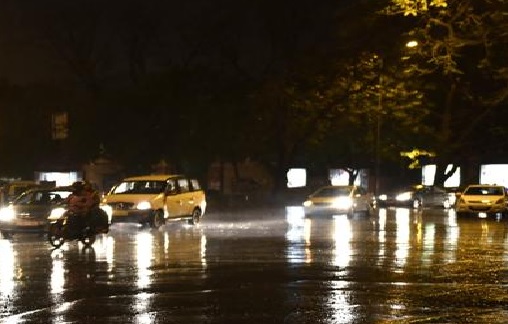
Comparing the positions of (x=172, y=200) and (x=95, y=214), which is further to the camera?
(x=172, y=200)

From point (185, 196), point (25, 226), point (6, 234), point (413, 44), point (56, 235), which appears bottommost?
point (6, 234)

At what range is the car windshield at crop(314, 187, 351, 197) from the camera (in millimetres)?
37441

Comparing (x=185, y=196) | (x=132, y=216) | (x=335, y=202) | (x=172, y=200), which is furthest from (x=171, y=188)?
(x=335, y=202)

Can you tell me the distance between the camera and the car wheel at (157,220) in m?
29.2

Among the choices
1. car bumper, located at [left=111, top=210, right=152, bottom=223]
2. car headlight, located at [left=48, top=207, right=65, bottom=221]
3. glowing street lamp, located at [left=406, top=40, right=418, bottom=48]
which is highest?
glowing street lamp, located at [left=406, top=40, right=418, bottom=48]

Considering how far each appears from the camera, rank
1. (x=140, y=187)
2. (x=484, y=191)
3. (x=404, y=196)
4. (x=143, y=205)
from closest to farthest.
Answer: (x=143, y=205) < (x=140, y=187) < (x=484, y=191) < (x=404, y=196)

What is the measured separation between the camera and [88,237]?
2275cm

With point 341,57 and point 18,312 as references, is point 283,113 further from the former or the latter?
point 18,312

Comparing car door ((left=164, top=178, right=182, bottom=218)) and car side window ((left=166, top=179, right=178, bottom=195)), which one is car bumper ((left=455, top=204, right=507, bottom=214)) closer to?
car door ((left=164, top=178, right=182, bottom=218))

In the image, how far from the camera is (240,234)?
2691cm

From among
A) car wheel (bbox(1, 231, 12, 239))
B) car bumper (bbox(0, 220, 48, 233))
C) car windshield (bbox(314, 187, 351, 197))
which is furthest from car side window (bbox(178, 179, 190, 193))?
car windshield (bbox(314, 187, 351, 197))

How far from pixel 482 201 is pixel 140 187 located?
1643cm

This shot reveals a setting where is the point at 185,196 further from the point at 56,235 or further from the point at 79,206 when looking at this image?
the point at 56,235

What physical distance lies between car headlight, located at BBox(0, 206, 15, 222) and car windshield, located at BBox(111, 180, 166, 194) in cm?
464
